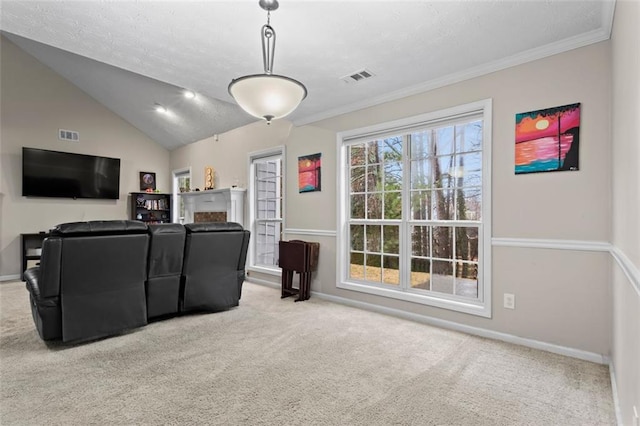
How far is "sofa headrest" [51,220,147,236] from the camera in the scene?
251cm

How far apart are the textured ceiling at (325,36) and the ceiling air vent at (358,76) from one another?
0.08 m

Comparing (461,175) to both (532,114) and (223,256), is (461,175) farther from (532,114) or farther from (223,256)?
(223,256)

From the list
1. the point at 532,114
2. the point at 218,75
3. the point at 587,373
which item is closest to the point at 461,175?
A: the point at 532,114

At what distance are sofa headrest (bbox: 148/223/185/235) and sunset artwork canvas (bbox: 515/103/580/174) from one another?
10.1ft

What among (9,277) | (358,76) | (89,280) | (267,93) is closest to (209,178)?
(9,277)

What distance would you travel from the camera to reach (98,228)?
267 centimetres

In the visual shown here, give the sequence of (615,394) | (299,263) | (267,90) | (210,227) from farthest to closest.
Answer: (299,263) → (210,227) → (267,90) → (615,394)

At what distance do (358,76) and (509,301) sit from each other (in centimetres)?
245

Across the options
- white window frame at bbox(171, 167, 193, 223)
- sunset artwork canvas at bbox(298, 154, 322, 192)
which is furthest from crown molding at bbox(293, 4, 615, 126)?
white window frame at bbox(171, 167, 193, 223)

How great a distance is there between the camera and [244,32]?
8.21ft

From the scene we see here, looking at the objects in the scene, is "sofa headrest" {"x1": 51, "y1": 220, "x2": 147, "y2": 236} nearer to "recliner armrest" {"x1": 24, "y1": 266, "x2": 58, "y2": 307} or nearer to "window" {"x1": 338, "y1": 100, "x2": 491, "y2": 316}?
"recliner armrest" {"x1": 24, "y1": 266, "x2": 58, "y2": 307}

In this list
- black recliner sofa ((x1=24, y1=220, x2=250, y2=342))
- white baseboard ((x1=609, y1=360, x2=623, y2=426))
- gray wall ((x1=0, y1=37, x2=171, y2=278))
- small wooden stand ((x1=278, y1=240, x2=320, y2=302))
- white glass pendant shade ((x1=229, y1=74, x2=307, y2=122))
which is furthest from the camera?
gray wall ((x1=0, y1=37, x2=171, y2=278))

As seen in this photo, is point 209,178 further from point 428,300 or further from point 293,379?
point 293,379

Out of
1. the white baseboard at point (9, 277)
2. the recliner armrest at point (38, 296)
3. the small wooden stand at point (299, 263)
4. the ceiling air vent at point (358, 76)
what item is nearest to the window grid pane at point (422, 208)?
the small wooden stand at point (299, 263)
